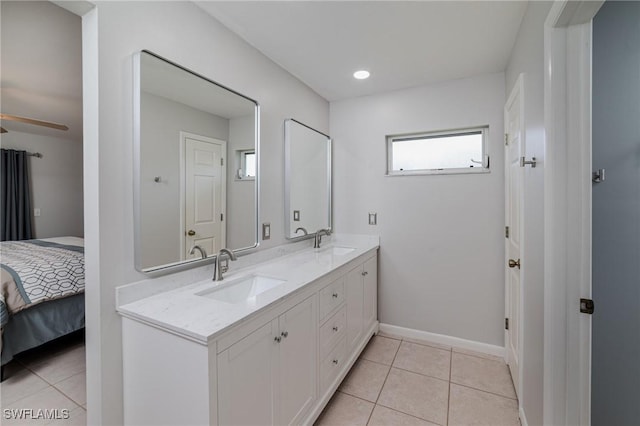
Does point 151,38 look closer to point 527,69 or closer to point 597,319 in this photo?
point 527,69

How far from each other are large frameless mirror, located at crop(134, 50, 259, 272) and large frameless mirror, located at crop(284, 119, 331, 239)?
40cm

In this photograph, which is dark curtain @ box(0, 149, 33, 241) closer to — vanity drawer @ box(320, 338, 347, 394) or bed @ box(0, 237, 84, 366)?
bed @ box(0, 237, 84, 366)

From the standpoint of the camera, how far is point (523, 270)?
1685 mm

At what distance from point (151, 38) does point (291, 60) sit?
111 centimetres

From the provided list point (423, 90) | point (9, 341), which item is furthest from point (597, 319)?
point (9, 341)

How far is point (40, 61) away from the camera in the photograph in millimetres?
2305

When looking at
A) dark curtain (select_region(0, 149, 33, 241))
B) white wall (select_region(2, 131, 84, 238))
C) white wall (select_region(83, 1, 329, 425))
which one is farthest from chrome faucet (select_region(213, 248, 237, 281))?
white wall (select_region(2, 131, 84, 238))

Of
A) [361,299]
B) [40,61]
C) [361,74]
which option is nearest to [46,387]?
[361,299]

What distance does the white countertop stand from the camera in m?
1.06

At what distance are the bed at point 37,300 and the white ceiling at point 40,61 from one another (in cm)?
175

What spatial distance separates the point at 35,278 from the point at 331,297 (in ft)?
8.24

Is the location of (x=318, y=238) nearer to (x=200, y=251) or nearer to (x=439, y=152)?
(x=200, y=251)

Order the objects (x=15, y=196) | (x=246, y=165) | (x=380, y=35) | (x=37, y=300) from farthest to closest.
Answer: (x=15, y=196) → (x=37, y=300) → (x=246, y=165) → (x=380, y=35)

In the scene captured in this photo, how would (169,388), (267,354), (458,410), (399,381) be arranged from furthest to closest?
(399,381) < (458,410) < (267,354) < (169,388)
